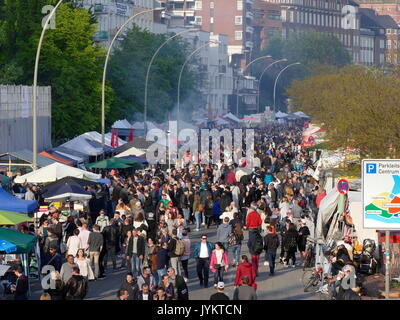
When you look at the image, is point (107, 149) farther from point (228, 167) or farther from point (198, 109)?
point (198, 109)

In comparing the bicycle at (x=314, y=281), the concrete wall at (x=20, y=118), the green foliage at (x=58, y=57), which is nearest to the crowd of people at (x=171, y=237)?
the bicycle at (x=314, y=281)

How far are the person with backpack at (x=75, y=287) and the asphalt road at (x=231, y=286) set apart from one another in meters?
2.94

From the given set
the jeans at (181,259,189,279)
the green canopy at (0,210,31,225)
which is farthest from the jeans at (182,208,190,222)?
the green canopy at (0,210,31,225)

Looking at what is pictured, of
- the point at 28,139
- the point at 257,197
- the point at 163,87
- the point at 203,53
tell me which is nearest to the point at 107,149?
the point at 28,139

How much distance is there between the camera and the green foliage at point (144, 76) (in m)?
79.9

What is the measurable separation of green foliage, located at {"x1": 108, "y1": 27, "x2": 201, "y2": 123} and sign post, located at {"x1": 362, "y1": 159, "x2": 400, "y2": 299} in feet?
174

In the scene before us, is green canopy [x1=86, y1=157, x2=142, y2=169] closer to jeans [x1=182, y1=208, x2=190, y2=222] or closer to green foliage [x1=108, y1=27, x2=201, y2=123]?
jeans [x1=182, y1=208, x2=190, y2=222]

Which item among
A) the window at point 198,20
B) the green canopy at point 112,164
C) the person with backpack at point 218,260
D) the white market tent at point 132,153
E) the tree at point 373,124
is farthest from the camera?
the window at point 198,20

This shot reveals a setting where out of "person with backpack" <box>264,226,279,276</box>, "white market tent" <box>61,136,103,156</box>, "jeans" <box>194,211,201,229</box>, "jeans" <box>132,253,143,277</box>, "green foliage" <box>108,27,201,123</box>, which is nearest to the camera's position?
"jeans" <box>132,253,143,277</box>

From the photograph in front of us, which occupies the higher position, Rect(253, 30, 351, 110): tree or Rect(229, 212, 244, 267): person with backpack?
Rect(253, 30, 351, 110): tree

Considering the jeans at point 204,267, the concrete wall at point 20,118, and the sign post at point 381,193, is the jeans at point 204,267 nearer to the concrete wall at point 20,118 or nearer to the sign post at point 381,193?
the sign post at point 381,193

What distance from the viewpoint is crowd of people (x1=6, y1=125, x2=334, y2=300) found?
20.0 metres

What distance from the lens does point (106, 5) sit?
387 ft

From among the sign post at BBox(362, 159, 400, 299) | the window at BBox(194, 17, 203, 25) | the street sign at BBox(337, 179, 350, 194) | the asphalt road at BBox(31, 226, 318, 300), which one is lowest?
the asphalt road at BBox(31, 226, 318, 300)
